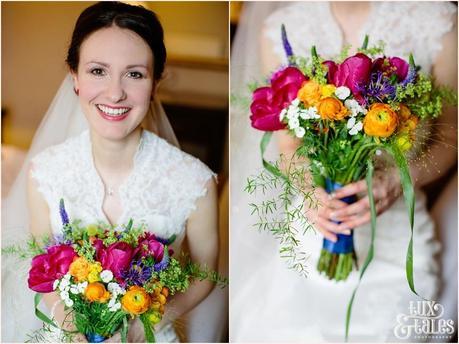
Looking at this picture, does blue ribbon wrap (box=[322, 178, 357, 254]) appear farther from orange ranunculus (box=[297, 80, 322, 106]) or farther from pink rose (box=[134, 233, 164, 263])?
pink rose (box=[134, 233, 164, 263])

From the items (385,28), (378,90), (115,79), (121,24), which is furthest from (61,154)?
(385,28)

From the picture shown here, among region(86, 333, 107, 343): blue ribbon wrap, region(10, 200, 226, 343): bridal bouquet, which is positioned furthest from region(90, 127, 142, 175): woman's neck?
region(86, 333, 107, 343): blue ribbon wrap

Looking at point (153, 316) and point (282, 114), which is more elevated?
point (282, 114)

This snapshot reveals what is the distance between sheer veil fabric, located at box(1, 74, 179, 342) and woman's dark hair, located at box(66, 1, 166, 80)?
8 centimetres

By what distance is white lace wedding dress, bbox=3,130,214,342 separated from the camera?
1655 millimetres

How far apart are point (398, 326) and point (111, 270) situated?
2.72 feet

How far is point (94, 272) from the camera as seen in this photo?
4.53 feet

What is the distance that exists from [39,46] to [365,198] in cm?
97

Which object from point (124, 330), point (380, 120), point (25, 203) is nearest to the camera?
point (380, 120)

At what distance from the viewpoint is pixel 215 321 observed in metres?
1.73

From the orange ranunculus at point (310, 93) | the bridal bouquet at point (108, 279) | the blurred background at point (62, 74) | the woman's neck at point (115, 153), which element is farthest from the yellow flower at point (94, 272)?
the orange ranunculus at point (310, 93)

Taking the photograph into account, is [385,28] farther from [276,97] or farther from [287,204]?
[287,204]

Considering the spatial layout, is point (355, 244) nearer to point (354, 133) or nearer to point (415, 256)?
point (415, 256)

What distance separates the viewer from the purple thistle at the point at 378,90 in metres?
1.41
